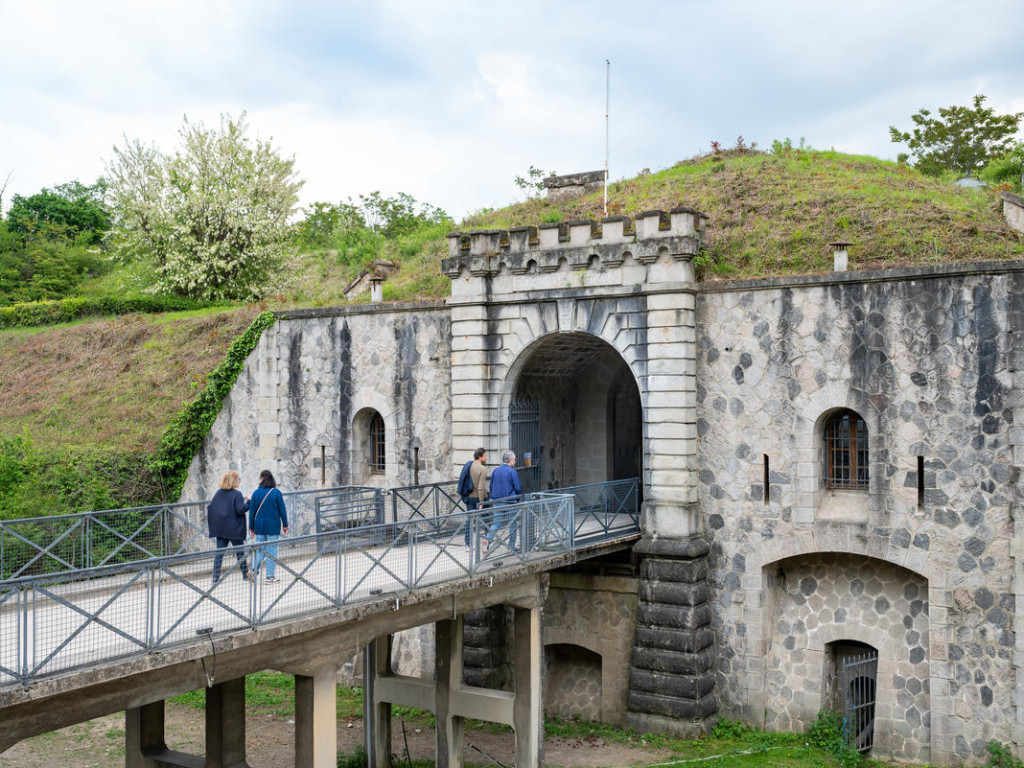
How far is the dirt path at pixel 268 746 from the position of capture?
15.7 m

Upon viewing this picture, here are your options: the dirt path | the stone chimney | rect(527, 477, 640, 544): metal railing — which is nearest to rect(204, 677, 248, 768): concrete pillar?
the dirt path

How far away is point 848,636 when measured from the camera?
51.5ft

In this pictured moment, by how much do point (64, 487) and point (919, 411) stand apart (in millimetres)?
18905

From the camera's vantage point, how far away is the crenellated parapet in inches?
647

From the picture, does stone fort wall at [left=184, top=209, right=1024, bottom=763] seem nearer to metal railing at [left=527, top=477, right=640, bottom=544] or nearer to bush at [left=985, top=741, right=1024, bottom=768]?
bush at [left=985, top=741, right=1024, bottom=768]

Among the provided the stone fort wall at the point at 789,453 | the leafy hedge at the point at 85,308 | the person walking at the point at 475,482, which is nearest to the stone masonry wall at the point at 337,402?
the stone fort wall at the point at 789,453

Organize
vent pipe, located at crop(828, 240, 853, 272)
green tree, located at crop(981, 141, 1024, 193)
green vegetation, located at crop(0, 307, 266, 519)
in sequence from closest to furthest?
1. vent pipe, located at crop(828, 240, 853, 272)
2. green vegetation, located at crop(0, 307, 266, 519)
3. green tree, located at crop(981, 141, 1024, 193)

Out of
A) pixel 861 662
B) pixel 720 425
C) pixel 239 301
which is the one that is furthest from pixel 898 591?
pixel 239 301

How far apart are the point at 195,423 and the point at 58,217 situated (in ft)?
128

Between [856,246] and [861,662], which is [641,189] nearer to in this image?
[856,246]

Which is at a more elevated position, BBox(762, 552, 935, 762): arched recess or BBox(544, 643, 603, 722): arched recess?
BBox(762, 552, 935, 762): arched recess

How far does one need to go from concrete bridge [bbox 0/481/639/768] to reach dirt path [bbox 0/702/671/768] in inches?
51.1

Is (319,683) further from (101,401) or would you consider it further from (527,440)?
(101,401)

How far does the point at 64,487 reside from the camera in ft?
76.7
